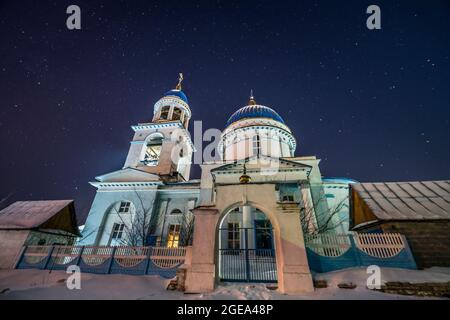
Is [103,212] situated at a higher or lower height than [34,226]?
higher

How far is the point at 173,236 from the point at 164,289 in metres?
9.64

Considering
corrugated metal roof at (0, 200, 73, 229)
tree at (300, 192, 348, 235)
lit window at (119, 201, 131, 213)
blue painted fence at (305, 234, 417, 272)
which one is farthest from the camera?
lit window at (119, 201, 131, 213)

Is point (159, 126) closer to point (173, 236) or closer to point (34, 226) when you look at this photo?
point (173, 236)

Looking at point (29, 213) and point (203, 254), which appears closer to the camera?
point (203, 254)

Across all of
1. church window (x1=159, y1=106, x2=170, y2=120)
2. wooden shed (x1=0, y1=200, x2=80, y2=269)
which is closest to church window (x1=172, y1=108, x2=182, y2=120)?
church window (x1=159, y1=106, x2=170, y2=120)

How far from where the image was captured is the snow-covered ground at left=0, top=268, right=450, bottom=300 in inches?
208

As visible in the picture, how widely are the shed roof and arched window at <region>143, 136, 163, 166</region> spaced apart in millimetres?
9304

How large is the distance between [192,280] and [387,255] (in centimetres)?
771

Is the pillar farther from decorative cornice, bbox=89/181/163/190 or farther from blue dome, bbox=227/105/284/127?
→ blue dome, bbox=227/105/284/127

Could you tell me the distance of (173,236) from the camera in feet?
50.8

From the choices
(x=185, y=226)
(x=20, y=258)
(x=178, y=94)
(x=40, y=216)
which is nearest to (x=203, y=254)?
(x=185, y=226)
